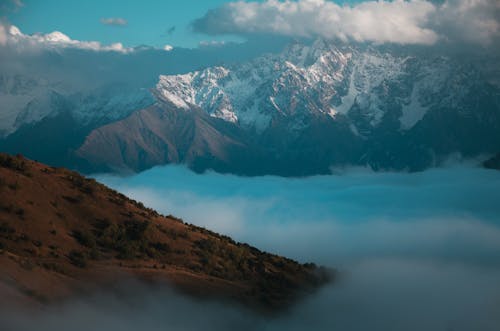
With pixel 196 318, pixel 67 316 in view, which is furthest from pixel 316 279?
pixel 67 316

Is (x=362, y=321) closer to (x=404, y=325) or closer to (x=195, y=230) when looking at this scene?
(x=404, y=325)

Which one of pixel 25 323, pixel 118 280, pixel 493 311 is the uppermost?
pixel 493 311

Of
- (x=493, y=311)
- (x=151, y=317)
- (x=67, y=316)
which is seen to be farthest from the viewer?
(x=493, y=311)

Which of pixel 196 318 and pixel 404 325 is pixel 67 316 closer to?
pixel 196 318

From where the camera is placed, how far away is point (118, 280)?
120m

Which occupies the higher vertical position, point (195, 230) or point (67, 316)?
point (195, 230)

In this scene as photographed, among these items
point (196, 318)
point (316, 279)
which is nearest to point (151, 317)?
point (196, 318)

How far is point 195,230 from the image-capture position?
177 metres

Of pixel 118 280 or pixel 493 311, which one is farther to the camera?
pixel 493 311

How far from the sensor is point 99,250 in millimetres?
133875

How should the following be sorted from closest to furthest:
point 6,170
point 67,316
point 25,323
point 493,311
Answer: point 25,323 → point 67,316 → point 6,170 → point 493,311

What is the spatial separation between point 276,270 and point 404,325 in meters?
44.0

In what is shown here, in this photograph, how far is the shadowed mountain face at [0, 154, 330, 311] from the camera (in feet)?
371

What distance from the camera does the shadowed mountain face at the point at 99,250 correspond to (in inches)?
4446
